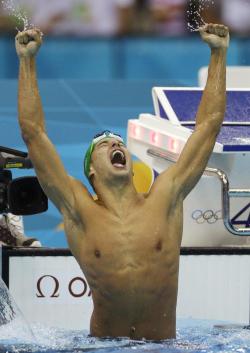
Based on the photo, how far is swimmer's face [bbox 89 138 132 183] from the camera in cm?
562

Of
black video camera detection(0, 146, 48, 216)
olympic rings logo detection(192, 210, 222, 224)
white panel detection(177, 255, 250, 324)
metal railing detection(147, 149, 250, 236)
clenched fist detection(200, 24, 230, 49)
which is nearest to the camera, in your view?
clenched fist detection(200, 24, 230, 49)

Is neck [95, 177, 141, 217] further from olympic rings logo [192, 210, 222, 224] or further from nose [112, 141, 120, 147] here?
olympic rings logo [192, 210, 222, 224]

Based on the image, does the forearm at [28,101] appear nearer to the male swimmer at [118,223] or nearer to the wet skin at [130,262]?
the male swimmer at [118,223]

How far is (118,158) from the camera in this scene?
568 cm

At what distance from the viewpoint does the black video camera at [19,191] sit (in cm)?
655

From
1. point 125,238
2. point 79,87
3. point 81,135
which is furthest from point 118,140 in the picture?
point 79,87

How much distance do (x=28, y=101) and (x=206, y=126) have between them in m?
0.73

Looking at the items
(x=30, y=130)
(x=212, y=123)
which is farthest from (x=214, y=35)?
(x=30, y=130)

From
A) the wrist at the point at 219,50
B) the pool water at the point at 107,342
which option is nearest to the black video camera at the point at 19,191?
the pool water at the point at 107,342

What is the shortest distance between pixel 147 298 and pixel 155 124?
2503 millimetres

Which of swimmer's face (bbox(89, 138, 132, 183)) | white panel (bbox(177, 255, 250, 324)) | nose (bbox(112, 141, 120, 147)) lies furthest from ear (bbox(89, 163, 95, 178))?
white panel (bbox(177, 255, 250, 324))

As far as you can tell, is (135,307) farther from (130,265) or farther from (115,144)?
(115,144)

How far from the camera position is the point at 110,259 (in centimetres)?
560

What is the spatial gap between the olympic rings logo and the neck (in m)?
2.02
